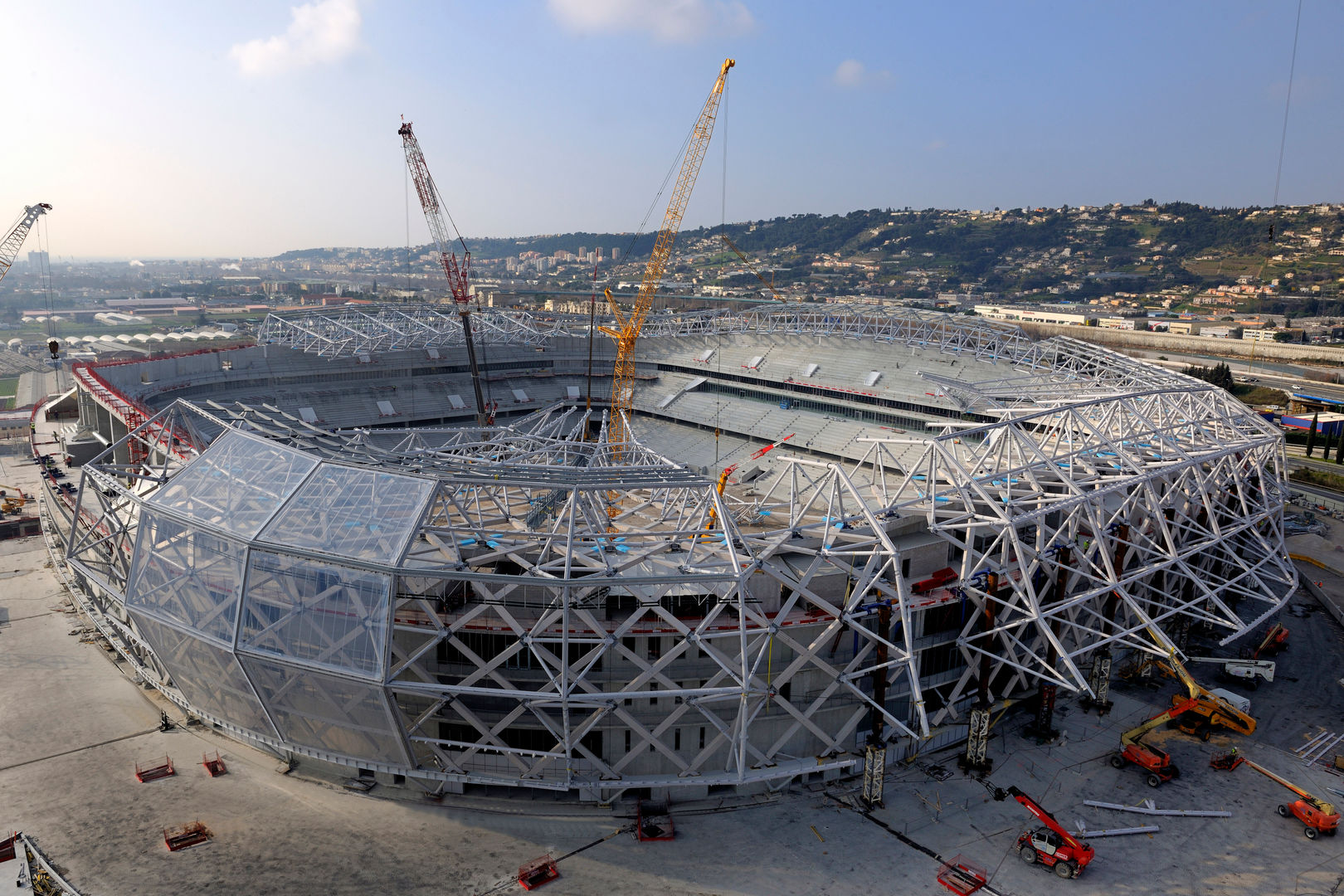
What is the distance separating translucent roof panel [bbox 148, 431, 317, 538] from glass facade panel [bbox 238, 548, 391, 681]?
2.10 meters

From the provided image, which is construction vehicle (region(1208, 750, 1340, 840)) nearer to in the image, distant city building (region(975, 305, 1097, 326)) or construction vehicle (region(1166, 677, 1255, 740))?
construction vehicle (region(1166, 677, 1255, 740))

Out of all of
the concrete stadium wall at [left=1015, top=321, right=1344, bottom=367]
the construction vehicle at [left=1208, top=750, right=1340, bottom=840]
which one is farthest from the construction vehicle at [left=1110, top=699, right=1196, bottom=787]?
the concrete stadium wall at [left=1015, top=321, right=1344, bottom=367]

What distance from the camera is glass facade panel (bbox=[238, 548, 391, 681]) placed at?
1022 inches

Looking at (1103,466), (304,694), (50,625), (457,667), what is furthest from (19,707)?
(1103,466)

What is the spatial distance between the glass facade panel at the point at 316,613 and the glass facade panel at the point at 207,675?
1817 millimetres

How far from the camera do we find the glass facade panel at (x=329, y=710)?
26422 millimetres

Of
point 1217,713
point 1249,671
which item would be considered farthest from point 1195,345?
point 1217,713

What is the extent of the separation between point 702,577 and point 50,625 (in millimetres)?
38155

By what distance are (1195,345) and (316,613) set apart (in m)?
145

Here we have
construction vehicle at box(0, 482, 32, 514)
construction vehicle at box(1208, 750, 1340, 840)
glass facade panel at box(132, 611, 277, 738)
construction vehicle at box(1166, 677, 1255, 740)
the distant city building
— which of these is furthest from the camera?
the distant city building

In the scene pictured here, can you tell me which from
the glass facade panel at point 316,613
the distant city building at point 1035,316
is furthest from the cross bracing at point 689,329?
the distant city building at point 1035,316

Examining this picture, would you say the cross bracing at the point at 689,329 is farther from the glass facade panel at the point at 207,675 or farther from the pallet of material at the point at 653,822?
the pallet of material at the point at 653,822

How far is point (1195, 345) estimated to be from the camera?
133 metres

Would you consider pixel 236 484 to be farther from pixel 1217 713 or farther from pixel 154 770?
pixel 1217 713
